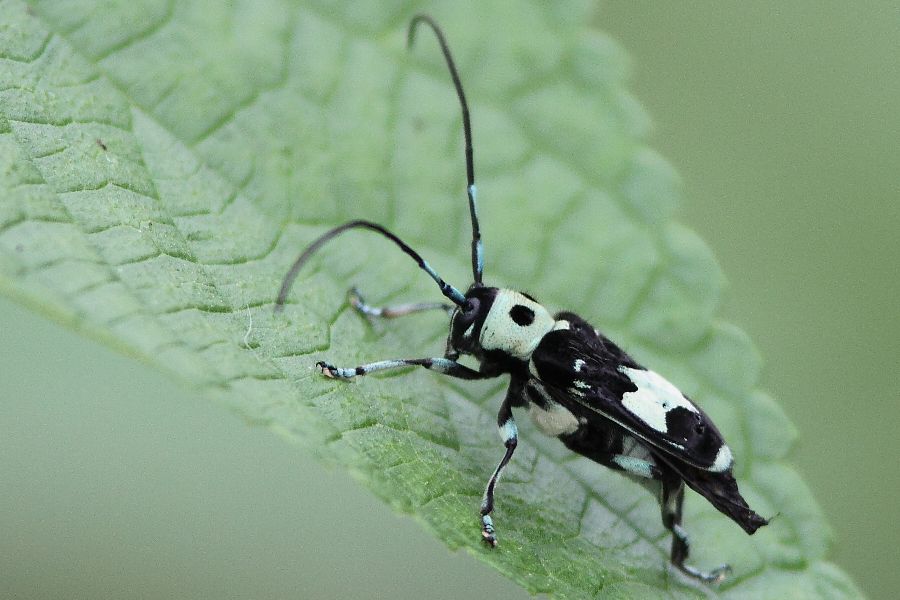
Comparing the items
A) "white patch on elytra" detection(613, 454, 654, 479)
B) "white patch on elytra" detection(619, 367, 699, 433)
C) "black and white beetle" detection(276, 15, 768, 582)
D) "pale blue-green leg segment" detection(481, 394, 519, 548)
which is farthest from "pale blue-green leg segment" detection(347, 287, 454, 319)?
"white patch on elytra" detection(613, 454, 654, 479)

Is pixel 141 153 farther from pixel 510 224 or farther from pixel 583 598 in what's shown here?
pixel 583 598

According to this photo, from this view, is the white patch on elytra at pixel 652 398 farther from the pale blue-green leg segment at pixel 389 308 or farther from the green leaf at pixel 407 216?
the pale blue-green leg segment at pixel 389 308

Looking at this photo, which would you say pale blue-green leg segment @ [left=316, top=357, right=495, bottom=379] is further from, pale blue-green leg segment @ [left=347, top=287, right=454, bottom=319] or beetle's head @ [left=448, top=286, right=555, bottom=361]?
pale blue-green leg segment @ [left=347, top=287, right=454, bottom=319]

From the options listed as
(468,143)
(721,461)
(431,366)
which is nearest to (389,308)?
(431,366)

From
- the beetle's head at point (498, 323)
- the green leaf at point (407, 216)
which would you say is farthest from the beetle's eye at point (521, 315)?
the green leaf at point (407, 216)

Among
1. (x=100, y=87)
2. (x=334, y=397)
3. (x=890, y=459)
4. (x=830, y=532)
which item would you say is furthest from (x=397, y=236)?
(x=890, y=459)

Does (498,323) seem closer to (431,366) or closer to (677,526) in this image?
→ (431,366)
